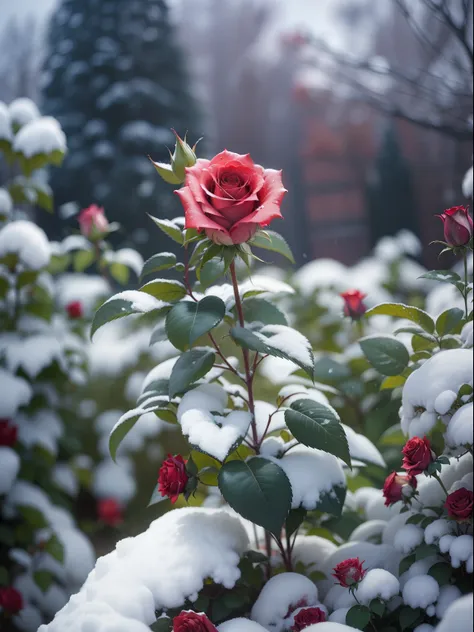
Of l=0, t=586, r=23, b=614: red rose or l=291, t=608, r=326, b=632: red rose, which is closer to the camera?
l=291, t=608, r=326, b=632: red rose

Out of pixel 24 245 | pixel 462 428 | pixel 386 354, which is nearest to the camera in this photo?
pixel 462 428

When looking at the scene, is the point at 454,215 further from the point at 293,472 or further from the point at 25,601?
the point at 25,601

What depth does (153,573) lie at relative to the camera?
0.86 m

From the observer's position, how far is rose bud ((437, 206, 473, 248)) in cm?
87

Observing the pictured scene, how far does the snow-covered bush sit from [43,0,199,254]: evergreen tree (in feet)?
11.0

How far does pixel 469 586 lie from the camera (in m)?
0.78

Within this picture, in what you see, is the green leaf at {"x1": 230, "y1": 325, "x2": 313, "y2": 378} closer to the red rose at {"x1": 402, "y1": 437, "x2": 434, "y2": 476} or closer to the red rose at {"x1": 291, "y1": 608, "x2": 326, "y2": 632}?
the red rose at {"x1": 402, "y1": 437, "x2": 434, "y2": 476}

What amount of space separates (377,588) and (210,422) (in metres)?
Answer: 0.30

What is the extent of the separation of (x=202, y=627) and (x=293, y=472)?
0.84 ft

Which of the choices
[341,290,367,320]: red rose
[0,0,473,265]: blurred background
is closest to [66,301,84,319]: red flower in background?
[0,0,473,265]: blurred background

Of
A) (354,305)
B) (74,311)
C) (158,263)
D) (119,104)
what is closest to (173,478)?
(158,263)

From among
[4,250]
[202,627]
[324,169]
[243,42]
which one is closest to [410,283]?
[4,250]

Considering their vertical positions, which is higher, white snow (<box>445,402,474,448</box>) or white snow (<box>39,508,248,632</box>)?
white snow (<box>445,402,474,448</box>)

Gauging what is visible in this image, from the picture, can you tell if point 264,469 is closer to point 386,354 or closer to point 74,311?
point 386,354
